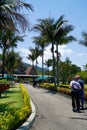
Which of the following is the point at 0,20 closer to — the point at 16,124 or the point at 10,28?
the point at 10,28

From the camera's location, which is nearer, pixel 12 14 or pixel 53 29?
pixel 12 14

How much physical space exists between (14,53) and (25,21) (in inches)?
1913

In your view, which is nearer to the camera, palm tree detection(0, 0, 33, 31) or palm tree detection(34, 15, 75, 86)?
palm tree detection(0, 0, 33, 31)

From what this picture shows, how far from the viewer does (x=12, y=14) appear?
66.6 feet

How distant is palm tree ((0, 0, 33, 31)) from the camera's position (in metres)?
19.8

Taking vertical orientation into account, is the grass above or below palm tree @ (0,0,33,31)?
below

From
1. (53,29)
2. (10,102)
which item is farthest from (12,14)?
(53,29)

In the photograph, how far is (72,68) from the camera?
4373 inches

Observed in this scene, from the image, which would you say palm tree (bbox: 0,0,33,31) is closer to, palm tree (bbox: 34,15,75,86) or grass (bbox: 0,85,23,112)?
grass (bbox: 0,85,23,112)

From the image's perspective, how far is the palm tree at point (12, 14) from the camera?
1981 cm

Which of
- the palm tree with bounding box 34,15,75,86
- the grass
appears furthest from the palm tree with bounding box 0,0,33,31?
the palm tree with bounding box 34,15,75,86

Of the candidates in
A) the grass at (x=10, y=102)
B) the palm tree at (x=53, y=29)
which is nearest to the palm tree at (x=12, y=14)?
Result: the grass at (x=10, y=102)

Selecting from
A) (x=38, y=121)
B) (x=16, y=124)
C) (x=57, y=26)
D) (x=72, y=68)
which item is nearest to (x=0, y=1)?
(x=38, y=121)

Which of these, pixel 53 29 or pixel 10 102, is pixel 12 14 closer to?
pixel 10 102
